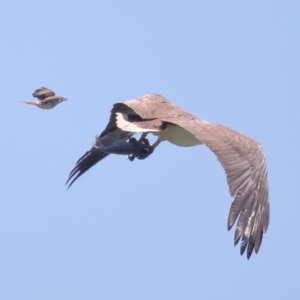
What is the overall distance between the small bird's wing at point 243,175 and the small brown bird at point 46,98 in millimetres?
2546

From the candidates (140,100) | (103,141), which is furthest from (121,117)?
(103,141)

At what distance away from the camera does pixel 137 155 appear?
14812 millimetres

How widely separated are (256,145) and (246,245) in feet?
4.69

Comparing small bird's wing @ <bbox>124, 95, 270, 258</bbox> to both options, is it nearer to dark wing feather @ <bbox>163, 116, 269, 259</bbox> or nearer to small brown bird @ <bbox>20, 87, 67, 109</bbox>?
dark wing feather @ <bbox>163, 116, 269, 259</bbox>

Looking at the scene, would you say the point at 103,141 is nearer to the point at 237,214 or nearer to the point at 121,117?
the point at 121,117

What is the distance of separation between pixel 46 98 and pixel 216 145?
3.79 m

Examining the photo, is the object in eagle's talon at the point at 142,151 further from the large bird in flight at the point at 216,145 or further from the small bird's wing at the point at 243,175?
the small bird's wing at the point at 243,175

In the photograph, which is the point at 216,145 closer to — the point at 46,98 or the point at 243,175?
the point at 243,175

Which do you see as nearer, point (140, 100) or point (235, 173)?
point (235, 173)

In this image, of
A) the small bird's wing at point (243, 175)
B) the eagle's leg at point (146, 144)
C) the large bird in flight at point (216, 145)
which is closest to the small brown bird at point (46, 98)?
the large bird in flight at point (216, 145)

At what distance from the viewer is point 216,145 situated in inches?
507

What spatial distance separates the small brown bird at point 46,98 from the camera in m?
15.8

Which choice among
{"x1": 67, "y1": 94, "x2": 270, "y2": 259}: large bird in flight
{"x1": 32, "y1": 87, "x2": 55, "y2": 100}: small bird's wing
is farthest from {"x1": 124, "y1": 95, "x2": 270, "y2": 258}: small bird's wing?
{"x1": 32, "y1": 87, "x2": 55, "y2": 100}: small bird's wing

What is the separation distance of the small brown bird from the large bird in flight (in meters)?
0.77
